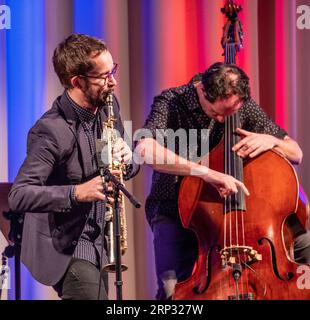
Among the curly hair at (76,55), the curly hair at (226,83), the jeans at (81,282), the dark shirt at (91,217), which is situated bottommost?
the jeans at (81,282)

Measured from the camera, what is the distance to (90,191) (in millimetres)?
2611

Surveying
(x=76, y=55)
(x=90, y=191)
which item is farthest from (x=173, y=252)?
(x=76, y=55)

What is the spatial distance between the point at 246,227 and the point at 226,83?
23.5 inches

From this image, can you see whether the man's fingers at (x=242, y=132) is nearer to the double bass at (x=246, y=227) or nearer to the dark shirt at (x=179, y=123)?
the double bass at (x=246, y=227)

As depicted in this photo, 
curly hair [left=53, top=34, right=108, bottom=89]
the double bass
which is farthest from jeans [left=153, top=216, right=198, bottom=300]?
curly hair [left=53, top=34, right=108, bottom=89]

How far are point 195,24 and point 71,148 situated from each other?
1283mm

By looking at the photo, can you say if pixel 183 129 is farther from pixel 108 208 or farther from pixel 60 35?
pixel 60 35

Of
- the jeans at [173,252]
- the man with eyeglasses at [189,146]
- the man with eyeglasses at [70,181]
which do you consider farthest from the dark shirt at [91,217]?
the jeans at [173,252]

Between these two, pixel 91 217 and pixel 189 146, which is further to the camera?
pixel 189 146

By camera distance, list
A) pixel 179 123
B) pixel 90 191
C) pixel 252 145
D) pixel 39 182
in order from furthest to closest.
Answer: pixel 179 123 < pixel 252 145 < pixel 39 182 < pixel 90 191

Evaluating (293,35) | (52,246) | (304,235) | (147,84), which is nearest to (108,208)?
(52,246)

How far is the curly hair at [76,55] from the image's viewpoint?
2.87 metres

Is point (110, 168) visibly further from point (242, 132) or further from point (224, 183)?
point (242, 132)

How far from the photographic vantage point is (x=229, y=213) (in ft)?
9.52
